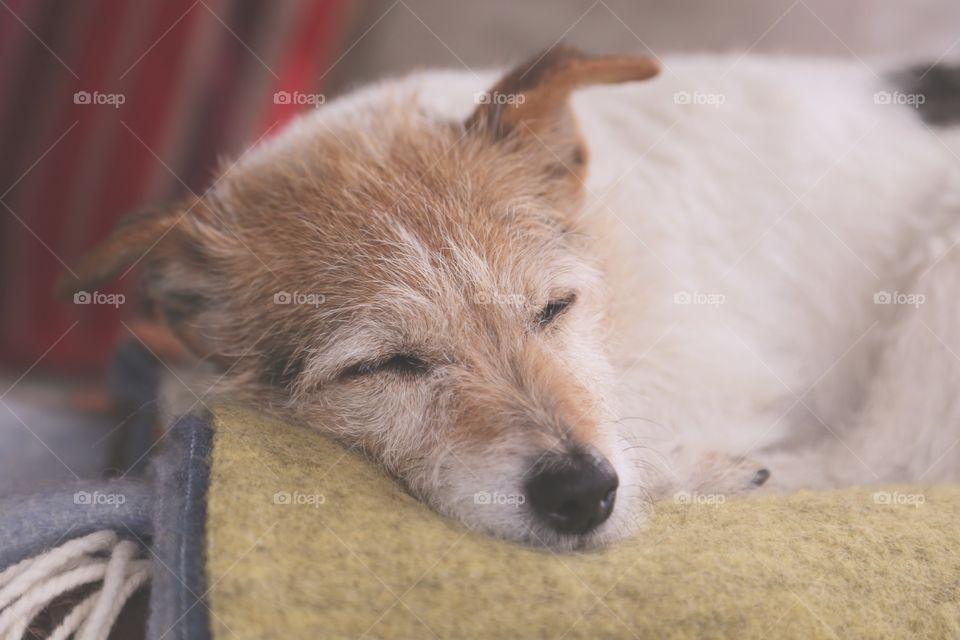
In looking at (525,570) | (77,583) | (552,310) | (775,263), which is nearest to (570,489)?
(525,570)

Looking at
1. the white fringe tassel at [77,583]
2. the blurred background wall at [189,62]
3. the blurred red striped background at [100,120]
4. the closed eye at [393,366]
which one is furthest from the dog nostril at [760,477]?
the blurred red striped background at [100,120]

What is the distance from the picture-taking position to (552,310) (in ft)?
6.34

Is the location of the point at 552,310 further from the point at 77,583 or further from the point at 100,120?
the point at 100,120

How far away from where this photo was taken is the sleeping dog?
1.74 metres

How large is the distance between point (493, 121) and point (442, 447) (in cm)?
93

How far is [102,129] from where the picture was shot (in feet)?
12.1

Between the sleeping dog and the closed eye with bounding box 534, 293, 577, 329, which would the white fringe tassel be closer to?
the sleeping dog

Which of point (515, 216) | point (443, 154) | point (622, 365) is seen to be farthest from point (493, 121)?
point (622, 365)

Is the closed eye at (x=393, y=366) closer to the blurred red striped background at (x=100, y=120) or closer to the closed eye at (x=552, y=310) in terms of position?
the closed eye at (x=552, y=310)

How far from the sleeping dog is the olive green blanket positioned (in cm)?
20

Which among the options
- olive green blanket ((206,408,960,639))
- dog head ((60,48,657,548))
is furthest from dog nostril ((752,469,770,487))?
dog head ((60,48,657,548))

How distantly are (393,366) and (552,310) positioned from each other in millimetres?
418

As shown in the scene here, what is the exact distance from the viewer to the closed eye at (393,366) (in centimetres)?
182

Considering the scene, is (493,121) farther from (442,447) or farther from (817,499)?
(817,499)
